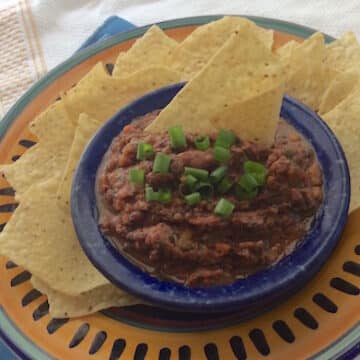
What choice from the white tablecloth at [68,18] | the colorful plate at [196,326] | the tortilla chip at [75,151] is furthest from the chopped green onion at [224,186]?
the white tablecloth at [68,18]

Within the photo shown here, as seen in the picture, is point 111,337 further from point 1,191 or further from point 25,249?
point 1,191

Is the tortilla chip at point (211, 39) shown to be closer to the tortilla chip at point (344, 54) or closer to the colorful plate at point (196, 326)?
the tortilla chip at point (344, 54)

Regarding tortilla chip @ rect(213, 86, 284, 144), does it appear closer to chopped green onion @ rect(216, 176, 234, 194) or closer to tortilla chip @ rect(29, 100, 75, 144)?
chopped green onion @ rect(216, 176, 234, 194)

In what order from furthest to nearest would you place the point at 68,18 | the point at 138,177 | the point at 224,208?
the point at 68,18
the point at 138,177
the point at 224,208

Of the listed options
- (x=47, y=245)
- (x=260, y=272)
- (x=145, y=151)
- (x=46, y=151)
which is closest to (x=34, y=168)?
(x=46, y=151)

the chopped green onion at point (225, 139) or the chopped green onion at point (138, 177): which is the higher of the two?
the chopped green onion at point (225, 139)

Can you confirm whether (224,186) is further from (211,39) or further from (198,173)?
(211,39)

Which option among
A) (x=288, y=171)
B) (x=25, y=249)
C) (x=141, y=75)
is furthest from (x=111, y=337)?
(x=141, y=75)

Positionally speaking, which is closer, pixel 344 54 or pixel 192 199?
pixel 192 199
